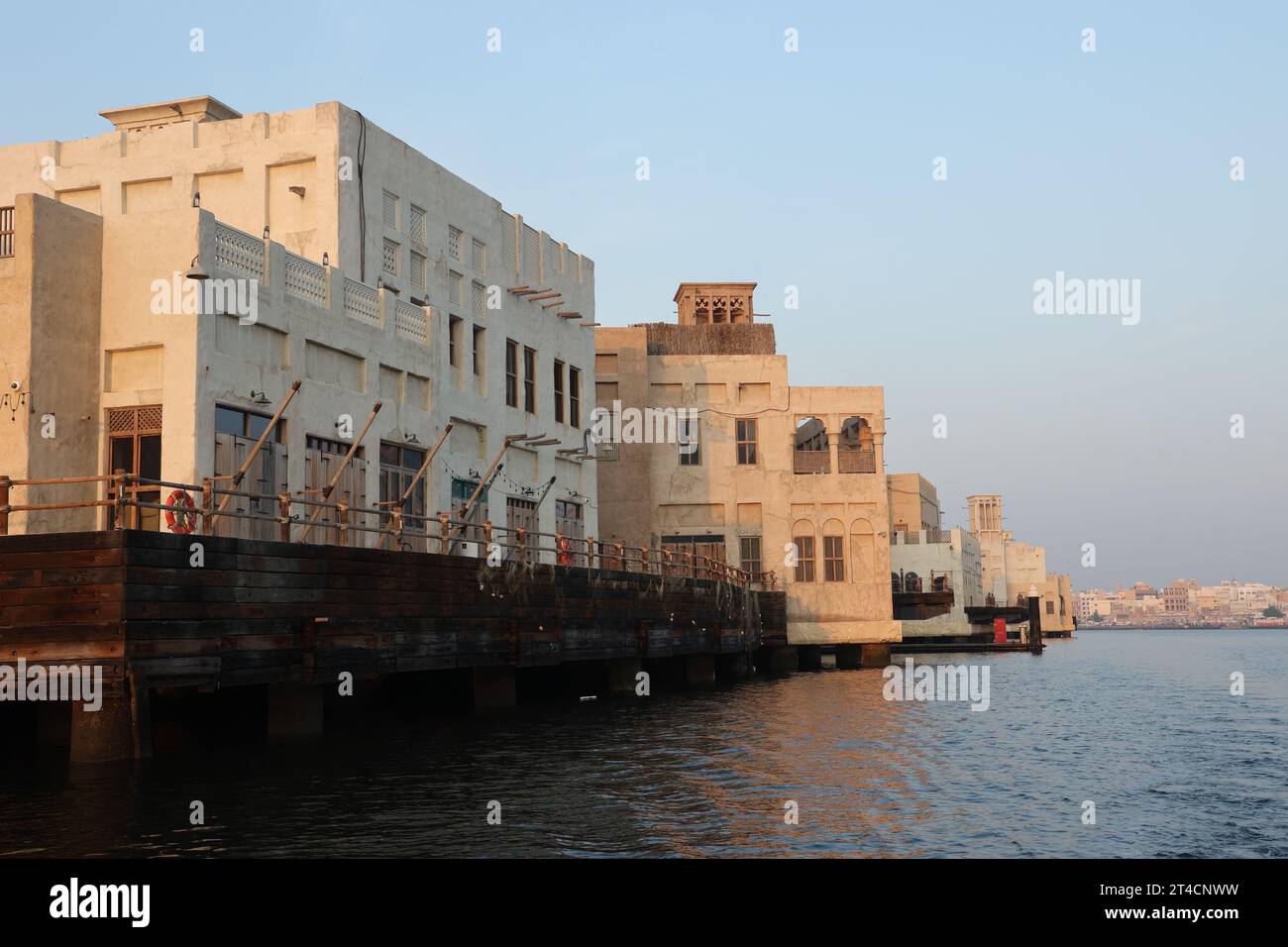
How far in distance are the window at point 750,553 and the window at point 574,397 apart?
16640 mm

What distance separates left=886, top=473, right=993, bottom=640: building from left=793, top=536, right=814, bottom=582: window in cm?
3403

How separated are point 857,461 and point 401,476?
34.2 meters

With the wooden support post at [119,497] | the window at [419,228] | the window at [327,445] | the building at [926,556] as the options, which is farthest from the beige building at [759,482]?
the wooden support post at [119,497]

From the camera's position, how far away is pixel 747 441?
64000 mm

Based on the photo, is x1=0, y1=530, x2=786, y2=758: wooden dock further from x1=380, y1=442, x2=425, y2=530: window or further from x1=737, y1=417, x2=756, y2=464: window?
x1=737, y1=417, x2=756, y2=464: window

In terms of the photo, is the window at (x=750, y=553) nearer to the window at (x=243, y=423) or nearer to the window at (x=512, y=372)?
the window at (x=512, y=372)

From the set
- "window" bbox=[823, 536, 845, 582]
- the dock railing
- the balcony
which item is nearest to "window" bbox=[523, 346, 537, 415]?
the dock railing

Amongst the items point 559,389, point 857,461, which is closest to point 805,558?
point 857,461

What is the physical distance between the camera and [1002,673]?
60.0 m

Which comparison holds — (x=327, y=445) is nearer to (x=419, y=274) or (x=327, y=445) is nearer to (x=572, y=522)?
(x=419, y=274)

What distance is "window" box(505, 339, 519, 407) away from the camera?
1725 inches
